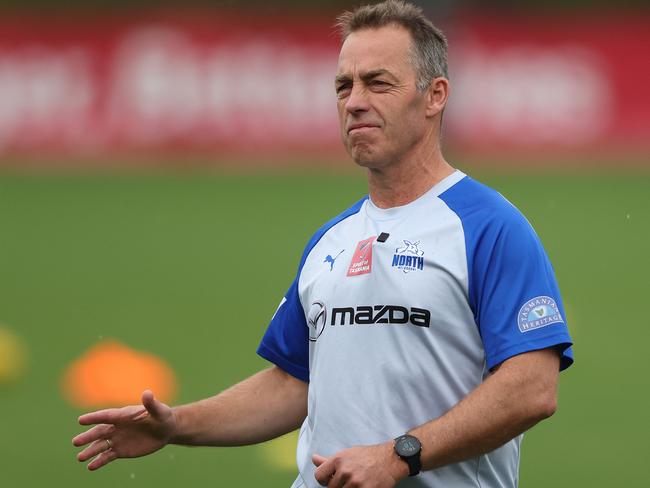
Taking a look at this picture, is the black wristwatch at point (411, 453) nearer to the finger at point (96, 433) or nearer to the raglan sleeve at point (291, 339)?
the raglan sleeve at point (291, 339)

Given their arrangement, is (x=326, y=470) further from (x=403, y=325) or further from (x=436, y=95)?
(x=436, y=95)

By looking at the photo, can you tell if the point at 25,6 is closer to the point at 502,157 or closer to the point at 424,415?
the point at 502,157

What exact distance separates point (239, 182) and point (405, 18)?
17066mm

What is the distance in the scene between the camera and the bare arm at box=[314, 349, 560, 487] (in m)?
3.73

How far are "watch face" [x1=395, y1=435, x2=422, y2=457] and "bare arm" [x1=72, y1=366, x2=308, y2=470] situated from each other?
899mm

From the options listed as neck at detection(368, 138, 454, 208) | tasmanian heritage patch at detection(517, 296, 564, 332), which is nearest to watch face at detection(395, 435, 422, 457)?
tasmanian heritage patch at detection(517, 296, 564, 332)

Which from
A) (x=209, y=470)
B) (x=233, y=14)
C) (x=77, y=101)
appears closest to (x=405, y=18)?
(x=209, y=470)

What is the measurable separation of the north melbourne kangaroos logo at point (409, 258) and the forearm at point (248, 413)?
30.6 inches

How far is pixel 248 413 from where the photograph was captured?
4.60 meters

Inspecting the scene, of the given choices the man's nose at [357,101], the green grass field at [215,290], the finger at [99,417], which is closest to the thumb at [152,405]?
the finger at [99,417]

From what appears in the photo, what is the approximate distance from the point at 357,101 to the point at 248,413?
45.9 inches

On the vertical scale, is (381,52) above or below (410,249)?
above

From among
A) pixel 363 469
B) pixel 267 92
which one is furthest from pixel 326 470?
pixel 267 92

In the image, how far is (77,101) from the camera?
880 inches
